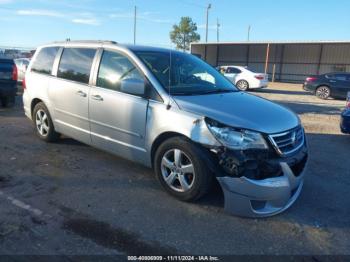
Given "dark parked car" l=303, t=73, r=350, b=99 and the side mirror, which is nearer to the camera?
the side mirror

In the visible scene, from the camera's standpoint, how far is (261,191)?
3652 millimetres

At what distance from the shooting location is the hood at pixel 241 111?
3.81m

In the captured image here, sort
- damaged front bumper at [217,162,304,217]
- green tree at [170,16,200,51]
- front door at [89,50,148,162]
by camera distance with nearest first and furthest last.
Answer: damaged front bumper at [217,162,304,217] < front door at [89,50,148,162] < green tree at [170,16,200,51]

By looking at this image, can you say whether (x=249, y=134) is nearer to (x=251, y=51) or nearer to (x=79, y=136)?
(x=79, y=136)

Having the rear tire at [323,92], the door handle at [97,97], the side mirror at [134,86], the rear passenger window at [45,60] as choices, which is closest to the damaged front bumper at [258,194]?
the side mirror at [134,86]

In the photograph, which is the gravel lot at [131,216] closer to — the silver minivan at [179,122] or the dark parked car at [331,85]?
the silver minivan at [179,122]

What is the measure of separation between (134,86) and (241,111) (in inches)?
52.9

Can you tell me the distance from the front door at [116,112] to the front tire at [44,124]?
4.35 feet

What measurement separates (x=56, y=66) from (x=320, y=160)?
478 centimetres

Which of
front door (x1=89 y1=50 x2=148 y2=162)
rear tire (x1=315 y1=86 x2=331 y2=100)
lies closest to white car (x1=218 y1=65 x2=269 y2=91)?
rear tire (x1=315 y1=86 x2=331 y2=100)

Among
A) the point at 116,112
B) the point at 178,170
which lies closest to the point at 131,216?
the point at 178,170

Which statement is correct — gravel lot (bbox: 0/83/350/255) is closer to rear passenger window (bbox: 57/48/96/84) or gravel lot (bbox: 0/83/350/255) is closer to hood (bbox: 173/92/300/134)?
hood (bbox: 173/92/300/134)

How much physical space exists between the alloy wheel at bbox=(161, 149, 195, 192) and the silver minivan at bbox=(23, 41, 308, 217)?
1 centimetres

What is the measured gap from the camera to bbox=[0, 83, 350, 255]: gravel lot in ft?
10.9
